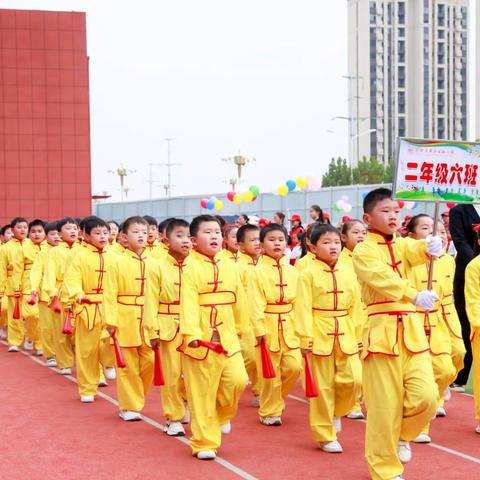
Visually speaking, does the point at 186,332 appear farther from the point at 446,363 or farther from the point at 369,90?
the point at 369,90

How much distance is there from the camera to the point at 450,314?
8.34m

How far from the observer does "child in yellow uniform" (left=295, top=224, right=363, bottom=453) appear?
7191 millimetres

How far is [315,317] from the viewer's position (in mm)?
7625

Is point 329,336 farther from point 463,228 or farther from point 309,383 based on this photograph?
point 463,228

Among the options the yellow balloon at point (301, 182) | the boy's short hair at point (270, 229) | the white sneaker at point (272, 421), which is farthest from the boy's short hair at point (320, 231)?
the yellow balloon at point (301, 182)

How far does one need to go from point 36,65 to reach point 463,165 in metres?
32.7

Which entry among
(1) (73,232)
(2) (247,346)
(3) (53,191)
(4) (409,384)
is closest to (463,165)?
(4) (409,384)

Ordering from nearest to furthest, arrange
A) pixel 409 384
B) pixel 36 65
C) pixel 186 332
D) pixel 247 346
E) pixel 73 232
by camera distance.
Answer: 1. pixel 409 384
2. pixel 186 332
3. pixel 247 346
4. pixel 73 232
5. pixel 36 65

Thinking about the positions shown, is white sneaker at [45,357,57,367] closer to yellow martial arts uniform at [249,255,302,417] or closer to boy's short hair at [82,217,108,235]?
boy's short hair at [82,217,108,235]

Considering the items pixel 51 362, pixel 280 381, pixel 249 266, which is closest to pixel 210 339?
pixel 280 381

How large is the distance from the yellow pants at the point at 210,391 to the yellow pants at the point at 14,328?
7.78 meters

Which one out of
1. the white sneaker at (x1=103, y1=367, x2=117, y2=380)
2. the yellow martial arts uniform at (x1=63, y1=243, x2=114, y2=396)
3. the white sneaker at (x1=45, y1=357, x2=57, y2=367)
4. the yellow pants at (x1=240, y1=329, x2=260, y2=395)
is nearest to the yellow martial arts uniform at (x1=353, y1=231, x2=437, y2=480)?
the yellow pants at (x1=240, y1=329, x2=260, y2=395)

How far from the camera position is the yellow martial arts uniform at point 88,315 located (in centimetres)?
977

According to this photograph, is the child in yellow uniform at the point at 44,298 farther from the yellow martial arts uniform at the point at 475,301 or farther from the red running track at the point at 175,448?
the yellow martial arts uniform at the point at 475,301
